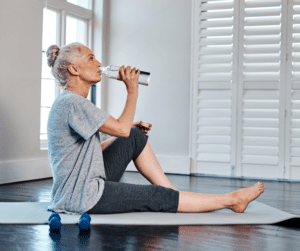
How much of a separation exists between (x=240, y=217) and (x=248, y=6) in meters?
2.45

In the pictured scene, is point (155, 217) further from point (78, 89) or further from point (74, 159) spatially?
point (78, 89)

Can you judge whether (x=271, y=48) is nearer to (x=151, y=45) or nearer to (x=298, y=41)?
(x=298, y=41)

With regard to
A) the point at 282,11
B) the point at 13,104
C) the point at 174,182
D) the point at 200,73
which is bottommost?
the point at 174,182

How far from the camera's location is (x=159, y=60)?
13.8 ft

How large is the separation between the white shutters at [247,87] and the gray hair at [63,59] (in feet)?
7.20

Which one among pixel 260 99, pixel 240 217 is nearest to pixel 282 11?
pixel 260 99

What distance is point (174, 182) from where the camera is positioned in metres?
3.44

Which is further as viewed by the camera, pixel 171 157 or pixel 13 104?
pixel 171 157

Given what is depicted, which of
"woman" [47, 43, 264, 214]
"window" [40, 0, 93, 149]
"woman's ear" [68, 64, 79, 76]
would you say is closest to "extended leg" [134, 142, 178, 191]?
"woman" [47, 43, 264, 214]

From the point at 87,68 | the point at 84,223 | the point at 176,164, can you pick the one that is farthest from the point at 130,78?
the point at 176,164

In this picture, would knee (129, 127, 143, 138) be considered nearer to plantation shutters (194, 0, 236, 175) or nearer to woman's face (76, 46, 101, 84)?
woman's face (76, 46, 101, 84)

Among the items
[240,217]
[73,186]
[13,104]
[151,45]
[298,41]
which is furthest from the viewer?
[151,45]

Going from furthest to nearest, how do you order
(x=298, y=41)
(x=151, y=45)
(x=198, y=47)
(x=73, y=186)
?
(x=151, y=45), (x=198, y=47), (x=298, y=41), (x=73, y=186)

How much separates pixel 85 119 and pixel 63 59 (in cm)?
33
